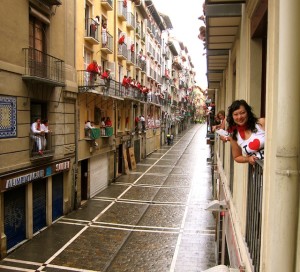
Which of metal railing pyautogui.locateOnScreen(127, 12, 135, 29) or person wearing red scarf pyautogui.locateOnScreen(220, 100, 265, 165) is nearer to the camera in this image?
person wearing red scarf pyautogui.locateOnScreen(220, 100, 265, 165)

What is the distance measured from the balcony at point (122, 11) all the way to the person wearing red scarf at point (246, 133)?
25.0 meters

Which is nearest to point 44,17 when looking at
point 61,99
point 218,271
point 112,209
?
point 61,99

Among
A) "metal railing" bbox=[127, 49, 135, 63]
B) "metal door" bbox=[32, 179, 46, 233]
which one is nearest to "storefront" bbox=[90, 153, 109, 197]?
"metal door" bbox=[32, 179, 46, 233]

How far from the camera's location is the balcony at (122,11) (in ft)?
88.8

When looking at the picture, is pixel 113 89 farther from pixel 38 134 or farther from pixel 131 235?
pixel 131 235

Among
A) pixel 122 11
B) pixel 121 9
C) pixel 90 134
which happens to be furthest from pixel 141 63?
pixel 90 134

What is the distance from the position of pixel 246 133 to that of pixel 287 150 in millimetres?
1472

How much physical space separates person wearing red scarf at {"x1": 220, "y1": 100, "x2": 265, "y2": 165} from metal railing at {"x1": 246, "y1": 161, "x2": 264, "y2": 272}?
5.2 inches

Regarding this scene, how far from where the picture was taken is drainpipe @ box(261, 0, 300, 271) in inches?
86.7

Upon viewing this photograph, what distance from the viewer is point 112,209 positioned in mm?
19594

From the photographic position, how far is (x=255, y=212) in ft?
11.6

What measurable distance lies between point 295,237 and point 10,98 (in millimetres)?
12550

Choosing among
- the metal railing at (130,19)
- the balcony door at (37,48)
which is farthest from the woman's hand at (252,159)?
the metal railing at (130,19)

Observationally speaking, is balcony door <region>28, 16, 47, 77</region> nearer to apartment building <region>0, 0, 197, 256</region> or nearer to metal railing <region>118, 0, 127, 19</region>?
apartment building <region>0, 0, 197, 256</region>
